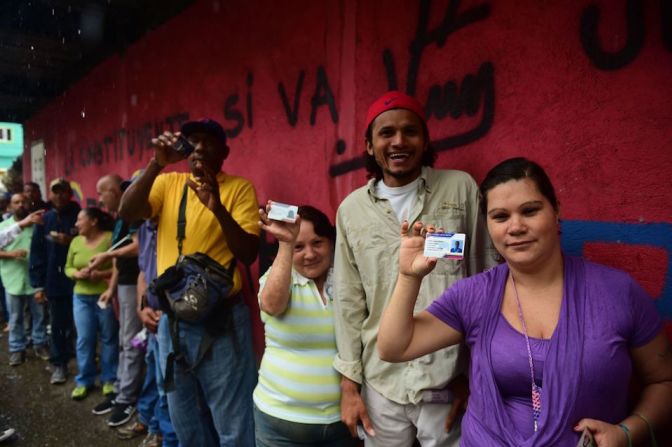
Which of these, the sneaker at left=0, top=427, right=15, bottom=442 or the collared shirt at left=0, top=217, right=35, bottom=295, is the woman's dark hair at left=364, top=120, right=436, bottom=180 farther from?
the collared shirt at left=0, top=217, right=35, bottom=295

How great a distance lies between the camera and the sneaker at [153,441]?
3408 millimetres

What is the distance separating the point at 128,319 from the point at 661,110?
148 inches

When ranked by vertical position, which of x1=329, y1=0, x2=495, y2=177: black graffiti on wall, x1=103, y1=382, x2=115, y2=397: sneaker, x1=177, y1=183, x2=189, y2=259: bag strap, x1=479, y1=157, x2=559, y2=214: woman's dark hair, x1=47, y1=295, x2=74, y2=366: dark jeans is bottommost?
x1=103, y1=382, x2=115, y2=397: sneaker

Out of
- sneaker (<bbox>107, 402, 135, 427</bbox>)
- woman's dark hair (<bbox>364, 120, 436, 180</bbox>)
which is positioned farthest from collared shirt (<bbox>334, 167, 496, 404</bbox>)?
sneaker (<bbox>107, 402, 135, 427</bbox>)

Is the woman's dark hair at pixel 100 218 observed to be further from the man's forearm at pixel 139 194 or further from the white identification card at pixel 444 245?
the white identification card at pixel 444 245

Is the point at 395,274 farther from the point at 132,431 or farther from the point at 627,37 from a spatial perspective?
the point at 132,431

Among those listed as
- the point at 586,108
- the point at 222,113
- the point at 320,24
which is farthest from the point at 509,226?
the point at 222,113

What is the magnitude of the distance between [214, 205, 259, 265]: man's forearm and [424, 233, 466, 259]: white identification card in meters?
1.15

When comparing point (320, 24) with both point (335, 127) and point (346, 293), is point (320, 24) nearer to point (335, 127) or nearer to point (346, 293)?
point (335, 127)

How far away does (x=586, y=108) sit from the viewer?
165 cm

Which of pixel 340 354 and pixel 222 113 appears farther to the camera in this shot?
→ pixel 222 113

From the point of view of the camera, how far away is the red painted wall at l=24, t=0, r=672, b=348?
152 cm

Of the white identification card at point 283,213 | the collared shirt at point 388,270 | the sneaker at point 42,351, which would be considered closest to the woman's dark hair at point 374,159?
the collared shirt at point 388,270

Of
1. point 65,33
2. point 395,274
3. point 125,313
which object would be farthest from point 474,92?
point 65,33
